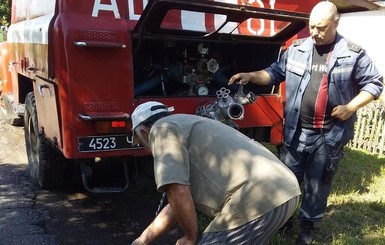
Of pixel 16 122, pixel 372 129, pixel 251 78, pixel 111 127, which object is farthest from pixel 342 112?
pixel 16 122

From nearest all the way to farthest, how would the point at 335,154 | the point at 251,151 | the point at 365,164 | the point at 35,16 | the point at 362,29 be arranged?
1. the point at 251,151
2. the point at 335,154
3. the point at 35,16
4. the point at 365,164
5. the point at 362,29

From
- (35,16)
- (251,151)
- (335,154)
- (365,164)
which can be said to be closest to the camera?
(251,151)

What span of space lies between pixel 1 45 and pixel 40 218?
4.06 m

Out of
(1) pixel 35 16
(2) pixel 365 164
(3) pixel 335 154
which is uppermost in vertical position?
(1) pixel 35 16

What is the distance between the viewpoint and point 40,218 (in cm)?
404

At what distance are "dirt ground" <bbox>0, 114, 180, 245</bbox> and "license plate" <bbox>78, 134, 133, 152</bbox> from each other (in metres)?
0.82

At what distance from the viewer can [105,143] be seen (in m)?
3.34

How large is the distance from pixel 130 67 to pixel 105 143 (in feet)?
1.99

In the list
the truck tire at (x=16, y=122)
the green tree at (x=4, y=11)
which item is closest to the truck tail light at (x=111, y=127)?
the truck tire at (x=16, y=122)

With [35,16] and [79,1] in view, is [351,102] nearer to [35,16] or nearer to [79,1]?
[79,1]

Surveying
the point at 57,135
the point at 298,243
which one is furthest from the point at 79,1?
the point at 298,243

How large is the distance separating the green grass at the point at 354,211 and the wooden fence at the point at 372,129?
43.1 inches

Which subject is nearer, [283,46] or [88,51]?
[88,51]

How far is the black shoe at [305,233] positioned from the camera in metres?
3.44
